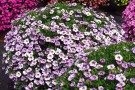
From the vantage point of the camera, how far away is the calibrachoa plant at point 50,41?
14.6ft

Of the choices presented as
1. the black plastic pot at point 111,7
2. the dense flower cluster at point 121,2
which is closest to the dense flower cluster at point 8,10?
the black plastic pot at point 111,7

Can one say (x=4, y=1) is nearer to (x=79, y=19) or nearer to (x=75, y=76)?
(x=79, y=19)

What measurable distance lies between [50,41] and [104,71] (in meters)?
1.33

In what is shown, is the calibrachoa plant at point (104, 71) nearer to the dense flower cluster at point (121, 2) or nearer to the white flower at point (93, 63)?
the white flower at point (93, 63)

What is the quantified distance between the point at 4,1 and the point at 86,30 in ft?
9.63

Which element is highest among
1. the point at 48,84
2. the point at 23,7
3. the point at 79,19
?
the point at 23,7

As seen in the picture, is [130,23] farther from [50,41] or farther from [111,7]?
[111,7]

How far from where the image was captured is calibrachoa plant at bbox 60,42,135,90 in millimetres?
3182

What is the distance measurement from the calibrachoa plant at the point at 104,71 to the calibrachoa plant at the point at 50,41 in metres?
0.64

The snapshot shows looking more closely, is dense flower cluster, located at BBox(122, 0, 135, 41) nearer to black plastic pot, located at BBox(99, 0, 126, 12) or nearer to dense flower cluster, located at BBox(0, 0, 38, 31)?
Result: dense flower cluster, located at BBox(0, 0, 38, 31)

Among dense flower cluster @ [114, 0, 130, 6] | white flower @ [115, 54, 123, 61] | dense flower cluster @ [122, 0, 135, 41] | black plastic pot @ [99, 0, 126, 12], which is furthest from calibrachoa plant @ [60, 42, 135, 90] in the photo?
black plastic pot @ [99, 0, 126, 12]

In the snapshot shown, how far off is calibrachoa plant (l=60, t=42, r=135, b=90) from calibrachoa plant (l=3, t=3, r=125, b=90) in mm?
644

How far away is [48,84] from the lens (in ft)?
14.4

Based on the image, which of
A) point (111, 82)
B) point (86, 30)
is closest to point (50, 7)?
point (86, 30)
